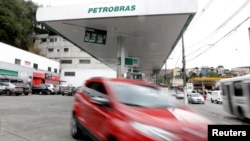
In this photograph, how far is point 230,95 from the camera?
1673cm

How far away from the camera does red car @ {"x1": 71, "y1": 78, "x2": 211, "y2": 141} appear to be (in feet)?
14.8

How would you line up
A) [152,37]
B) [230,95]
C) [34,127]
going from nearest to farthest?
[34,127] → [230,95] → [152,37]

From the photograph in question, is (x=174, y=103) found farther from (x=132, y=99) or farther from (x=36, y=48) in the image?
(x=36, y=48)

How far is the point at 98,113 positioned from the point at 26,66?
46.6m

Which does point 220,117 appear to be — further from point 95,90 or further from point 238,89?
point 95,90

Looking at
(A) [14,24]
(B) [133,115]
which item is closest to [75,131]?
(B) [133,115]

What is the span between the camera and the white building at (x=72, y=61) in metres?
65.4

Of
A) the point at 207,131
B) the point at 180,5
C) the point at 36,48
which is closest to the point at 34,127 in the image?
the point at 207,131

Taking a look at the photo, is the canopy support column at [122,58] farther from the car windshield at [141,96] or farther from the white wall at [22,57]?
the white wall at [22,57]

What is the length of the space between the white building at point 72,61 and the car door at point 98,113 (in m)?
55.8

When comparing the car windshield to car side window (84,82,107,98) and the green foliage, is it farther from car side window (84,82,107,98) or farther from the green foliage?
the green foliage

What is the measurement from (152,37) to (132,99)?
16471mm

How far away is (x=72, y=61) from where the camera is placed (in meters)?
68.3

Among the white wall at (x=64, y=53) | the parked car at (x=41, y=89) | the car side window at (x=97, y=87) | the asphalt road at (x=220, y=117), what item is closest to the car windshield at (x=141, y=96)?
the car side window at (x=97, y=87)
